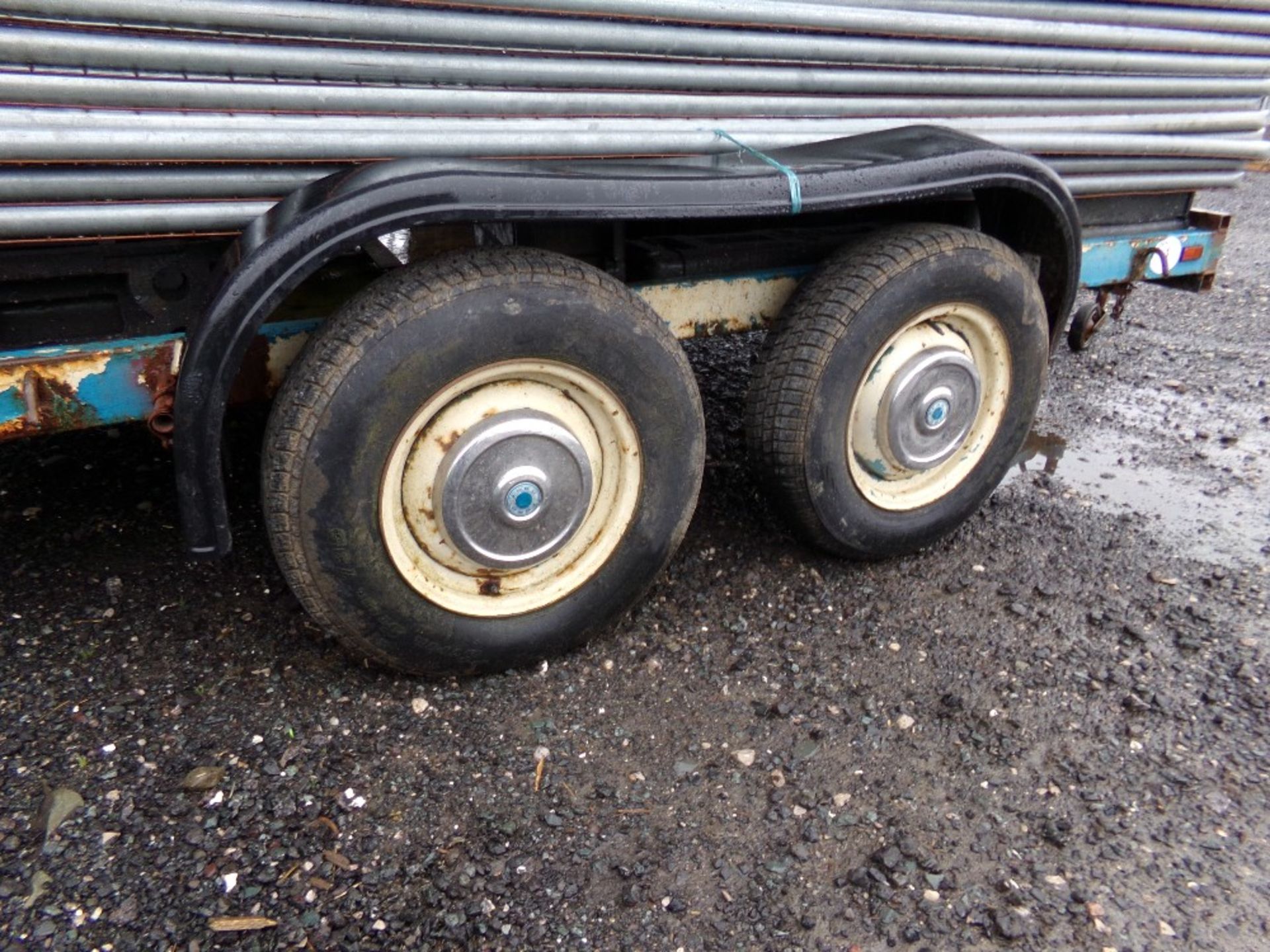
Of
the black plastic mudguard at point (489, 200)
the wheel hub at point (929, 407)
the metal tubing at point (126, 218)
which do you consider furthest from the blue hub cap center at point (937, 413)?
the metal tubing at point (126, 218)

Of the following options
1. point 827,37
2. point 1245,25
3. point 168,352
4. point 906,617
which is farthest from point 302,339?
point 1245,25

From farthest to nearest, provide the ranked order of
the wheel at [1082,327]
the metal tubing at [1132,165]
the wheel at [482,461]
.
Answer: the wheel at [1082,327] → the metal tubing at [1132,165] → the wheel at [482,461]

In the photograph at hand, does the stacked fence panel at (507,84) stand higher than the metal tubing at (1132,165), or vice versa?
the stacked fence panel at (507,84)

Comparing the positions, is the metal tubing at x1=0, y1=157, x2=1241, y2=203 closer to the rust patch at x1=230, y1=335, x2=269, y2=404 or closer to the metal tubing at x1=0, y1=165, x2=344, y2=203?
the metal tubing at x1=0, y1=165, x2=344, y2=203

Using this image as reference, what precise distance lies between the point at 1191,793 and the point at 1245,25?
2.42 meters

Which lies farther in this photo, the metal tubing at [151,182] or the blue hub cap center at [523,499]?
the blue hub cap center at [523,499]

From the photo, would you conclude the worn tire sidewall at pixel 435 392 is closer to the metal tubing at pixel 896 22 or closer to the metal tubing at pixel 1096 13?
the metal tubing at pixel 896 22

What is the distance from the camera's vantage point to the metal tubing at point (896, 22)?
217 centimetres

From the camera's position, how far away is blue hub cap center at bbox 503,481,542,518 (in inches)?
87.7

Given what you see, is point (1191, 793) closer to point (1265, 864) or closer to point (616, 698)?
point (1265, 864)

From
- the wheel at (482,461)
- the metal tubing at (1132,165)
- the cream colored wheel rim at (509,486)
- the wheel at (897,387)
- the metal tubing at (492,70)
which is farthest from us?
the metal tubing at (1132,165)

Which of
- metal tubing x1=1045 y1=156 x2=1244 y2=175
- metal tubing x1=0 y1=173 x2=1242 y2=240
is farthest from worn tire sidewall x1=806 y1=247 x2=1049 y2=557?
metal tubing x1=0 y1=173 x2=1242 y2=240

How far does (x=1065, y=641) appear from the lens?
2678mm

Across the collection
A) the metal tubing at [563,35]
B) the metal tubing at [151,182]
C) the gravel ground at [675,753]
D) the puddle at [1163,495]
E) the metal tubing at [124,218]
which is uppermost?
the metal tubing at [563,35]
